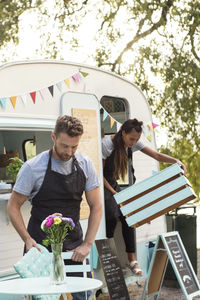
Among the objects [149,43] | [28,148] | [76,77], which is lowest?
[28,148]

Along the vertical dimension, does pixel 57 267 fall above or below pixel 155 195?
below

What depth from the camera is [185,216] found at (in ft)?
29.2

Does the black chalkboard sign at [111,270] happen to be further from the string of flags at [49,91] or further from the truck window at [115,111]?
the string of flags at [49,91]

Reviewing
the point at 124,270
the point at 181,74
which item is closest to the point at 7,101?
the point at 124,270

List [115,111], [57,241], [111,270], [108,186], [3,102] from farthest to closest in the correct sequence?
[115,111], [108,186], [111,270], [3,102], [57,241]

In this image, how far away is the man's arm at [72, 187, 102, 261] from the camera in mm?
4781

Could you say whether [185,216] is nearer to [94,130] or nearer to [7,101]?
[94,130]

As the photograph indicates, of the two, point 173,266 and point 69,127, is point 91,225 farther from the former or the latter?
point 173,266

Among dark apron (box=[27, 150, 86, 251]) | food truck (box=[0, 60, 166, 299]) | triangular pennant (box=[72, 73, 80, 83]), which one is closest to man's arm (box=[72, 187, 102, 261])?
dark apron (box=[27, 150, 86, 251])

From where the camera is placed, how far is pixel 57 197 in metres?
4.97

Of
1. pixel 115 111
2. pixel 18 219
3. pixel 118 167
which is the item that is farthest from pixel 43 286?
pixel 115 111

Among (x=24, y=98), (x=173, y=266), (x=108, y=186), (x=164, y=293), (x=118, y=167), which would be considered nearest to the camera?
(x=24, y=98)

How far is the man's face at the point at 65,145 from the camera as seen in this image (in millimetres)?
4719

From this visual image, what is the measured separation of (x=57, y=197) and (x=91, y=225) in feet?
1.08
